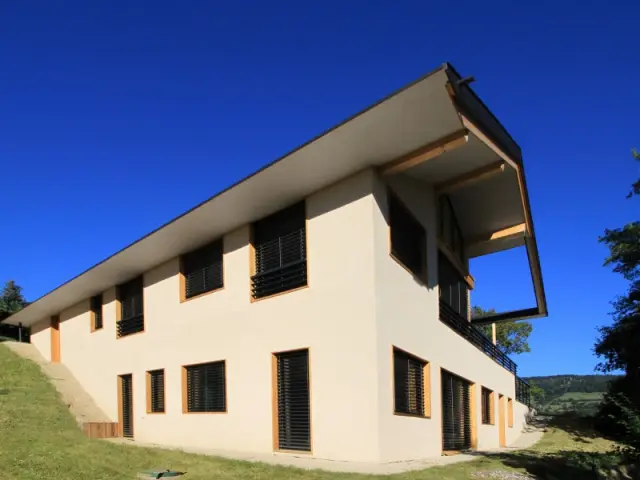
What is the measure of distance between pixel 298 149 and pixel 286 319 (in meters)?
3.82

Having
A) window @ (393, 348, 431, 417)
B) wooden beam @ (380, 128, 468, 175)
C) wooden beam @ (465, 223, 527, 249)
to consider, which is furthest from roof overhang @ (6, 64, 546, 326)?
window @ (393, 348, 431, 417)

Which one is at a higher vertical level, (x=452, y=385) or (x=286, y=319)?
(x=286, y=319)

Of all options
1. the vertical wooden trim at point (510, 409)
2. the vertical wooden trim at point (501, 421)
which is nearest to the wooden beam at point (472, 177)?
the vertical wooden trim at point (501, 421)

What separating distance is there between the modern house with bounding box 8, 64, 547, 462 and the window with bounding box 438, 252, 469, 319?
0.34ft

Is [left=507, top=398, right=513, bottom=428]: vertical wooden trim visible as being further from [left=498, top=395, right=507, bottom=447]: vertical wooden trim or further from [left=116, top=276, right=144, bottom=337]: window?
[left=116, top=276, right=144, bottom=337]: window

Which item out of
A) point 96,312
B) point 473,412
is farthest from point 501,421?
point 96,312

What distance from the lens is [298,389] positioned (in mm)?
11820

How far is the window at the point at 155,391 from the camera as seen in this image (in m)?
16.7

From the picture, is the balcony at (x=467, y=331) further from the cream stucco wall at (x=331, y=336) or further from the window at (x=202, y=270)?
the window at (x=202, y=270)

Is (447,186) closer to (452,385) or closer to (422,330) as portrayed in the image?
(422,330)

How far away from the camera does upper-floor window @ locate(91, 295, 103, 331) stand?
2182cm

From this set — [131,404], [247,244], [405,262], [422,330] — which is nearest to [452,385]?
[422,330]

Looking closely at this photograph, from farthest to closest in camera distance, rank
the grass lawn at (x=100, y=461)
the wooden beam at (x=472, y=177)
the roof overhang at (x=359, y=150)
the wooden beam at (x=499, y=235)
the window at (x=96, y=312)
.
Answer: the window at (x=96, y=312), the wooden beam at (x=499, y=235), the wooden beam at (x=472, y=177), the grass lawn at (x=100, y=461), the roof overhang at (x=359, y=150)

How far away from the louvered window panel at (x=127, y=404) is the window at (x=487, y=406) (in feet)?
35.9
